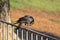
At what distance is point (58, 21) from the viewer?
46.4 ft

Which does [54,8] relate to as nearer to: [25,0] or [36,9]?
[36,9]

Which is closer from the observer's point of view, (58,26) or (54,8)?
(58,26)

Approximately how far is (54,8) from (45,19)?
178 cm

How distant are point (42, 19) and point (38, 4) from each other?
2.54 metres

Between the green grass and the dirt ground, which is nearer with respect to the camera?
the dirt ground

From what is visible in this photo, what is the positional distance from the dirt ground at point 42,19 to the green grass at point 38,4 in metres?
0.53

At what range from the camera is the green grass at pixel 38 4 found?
1626 centimetres

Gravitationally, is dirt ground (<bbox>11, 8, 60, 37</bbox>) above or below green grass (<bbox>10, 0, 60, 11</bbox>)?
below

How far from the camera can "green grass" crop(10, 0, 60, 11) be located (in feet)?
53.4

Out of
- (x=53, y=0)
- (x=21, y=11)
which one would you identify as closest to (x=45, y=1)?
(x=53, y=0)

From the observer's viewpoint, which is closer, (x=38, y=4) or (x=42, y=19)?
(x=42, y=19)

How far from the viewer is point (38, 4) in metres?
16.9

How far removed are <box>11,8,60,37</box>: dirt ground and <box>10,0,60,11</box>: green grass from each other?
1.74 feet

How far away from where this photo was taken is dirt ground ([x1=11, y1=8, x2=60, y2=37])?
42.4ft
